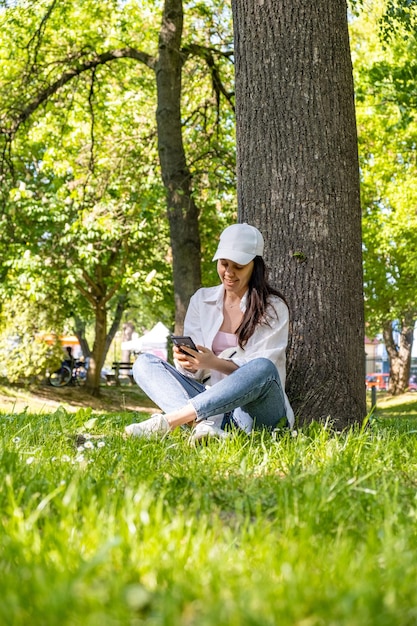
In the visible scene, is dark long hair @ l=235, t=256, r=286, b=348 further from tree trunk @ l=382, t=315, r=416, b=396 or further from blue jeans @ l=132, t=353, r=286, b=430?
tree trunk @ l=382, t=315, r=416, b=396

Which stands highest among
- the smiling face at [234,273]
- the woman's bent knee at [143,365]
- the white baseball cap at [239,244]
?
the white baseball cap at [239,244]

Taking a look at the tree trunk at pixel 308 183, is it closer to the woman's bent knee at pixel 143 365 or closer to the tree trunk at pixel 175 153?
the woman's bent knee at pixel 143 365

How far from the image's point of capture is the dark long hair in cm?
495

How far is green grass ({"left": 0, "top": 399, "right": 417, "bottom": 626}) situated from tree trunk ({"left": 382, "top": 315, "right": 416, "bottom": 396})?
29242 millimetres

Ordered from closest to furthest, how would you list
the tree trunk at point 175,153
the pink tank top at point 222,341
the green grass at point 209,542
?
1. the green grass at point 209,542
2. the pink tank top at point 222,341
3. the tree trunk at point 175,153

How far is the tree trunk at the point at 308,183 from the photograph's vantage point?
5.14 meters

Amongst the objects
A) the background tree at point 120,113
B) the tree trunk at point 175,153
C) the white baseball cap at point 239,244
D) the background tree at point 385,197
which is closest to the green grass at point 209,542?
the white baseball cap at point 239,244

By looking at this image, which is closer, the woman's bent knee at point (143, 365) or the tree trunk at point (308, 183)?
the woman's bent knee at point (143, 365)

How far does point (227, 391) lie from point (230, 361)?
39 centimetres

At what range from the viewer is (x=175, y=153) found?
1231 cm

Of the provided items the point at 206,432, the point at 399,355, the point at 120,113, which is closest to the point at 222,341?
the point at 206,432

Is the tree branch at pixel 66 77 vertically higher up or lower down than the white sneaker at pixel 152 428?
higher up

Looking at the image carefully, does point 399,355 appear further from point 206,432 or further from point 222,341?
point 206,432

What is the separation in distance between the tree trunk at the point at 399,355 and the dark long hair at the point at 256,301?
2749 cm
